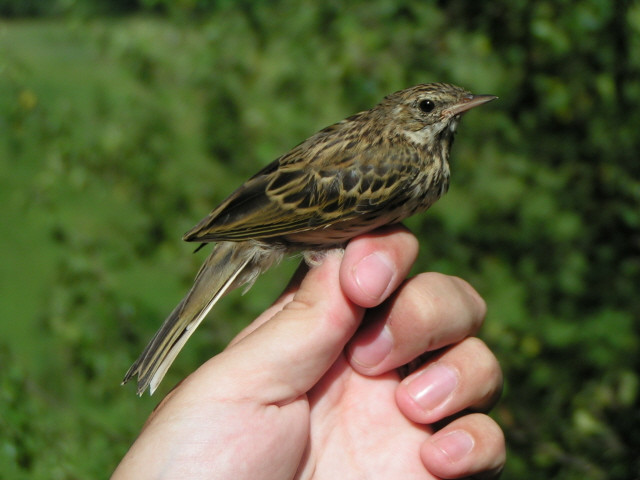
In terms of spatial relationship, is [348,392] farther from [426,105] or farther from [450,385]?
[426,105]

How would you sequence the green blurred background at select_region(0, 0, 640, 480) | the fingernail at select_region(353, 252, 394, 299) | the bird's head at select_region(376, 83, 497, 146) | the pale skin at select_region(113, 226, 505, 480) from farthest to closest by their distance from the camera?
the green blurred background at select_region(0, 0, 640, 480) → the bird's head at select_region(376, 83, 497, 146) → the fingernail at select_region(353, 252, 394, 299) → the pale skin at select_region(113, 226, 505, 480)

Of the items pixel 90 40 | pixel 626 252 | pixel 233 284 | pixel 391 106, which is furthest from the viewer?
Result: pixel 90 40

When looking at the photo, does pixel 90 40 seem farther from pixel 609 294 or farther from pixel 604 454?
pixel 604 454

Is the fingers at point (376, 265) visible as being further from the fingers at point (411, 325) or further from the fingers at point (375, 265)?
the fingers at point (411, 325)

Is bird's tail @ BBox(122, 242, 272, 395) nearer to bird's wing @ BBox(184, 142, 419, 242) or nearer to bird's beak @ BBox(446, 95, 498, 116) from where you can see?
bird's wing @ BBox(184, 142, 419, 242)

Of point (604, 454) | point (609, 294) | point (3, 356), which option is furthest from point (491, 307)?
point (3, 356)

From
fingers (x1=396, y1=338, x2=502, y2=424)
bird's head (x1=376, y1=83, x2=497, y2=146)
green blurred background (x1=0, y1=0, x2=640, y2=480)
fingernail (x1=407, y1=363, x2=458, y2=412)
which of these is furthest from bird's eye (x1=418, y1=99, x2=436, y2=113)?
Answer: fingernail (x1=407, y1=363, x2=458, y2=412)
